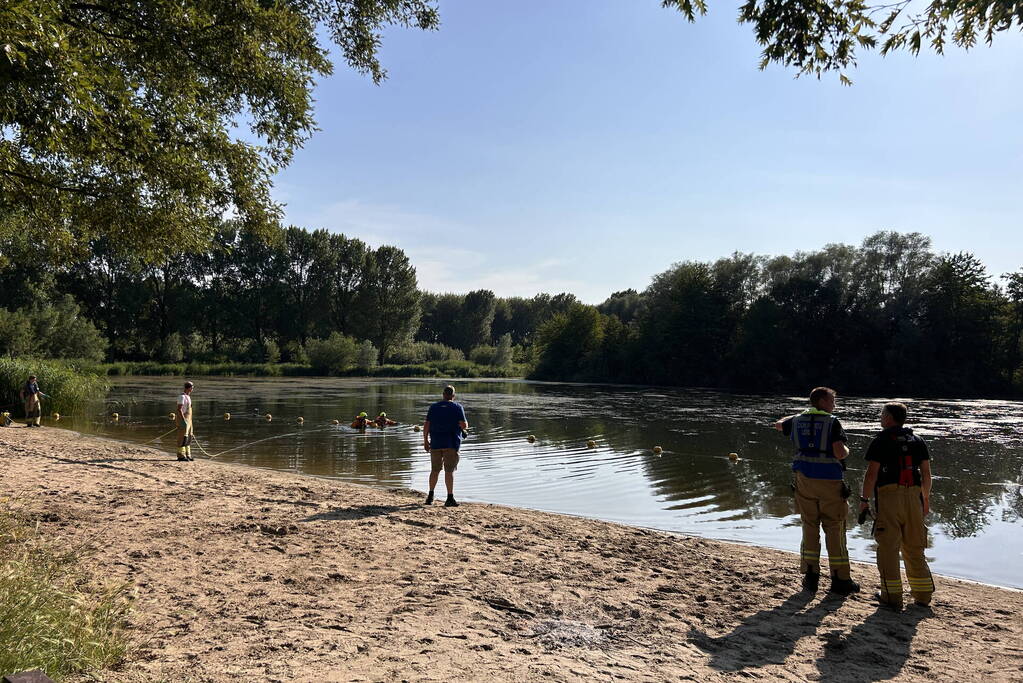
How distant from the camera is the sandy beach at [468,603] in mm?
4398

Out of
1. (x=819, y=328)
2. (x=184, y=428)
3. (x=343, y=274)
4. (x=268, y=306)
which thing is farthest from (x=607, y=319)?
(x=184, y=428)

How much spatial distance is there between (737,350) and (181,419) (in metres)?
58.1

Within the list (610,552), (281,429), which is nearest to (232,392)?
(281,429)

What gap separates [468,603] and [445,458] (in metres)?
4.81

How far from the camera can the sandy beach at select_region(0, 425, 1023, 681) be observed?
4398mm

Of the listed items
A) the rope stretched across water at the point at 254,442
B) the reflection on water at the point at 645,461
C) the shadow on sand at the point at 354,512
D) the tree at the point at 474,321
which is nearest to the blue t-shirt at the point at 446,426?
the shadow on sand at the point at 354,512

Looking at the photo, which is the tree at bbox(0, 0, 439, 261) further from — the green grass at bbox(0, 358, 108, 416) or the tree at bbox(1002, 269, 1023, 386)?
the tree at bbox(1002, 269, 1023, 386)

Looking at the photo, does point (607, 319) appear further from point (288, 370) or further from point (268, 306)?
point (268, 306)

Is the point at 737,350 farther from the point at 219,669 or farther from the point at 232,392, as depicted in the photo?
the point at 219,669

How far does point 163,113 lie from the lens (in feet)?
34.7

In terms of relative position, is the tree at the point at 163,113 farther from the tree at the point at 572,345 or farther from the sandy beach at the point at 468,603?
the tree at the point at 572,345

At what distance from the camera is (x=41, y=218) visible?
1069 cm

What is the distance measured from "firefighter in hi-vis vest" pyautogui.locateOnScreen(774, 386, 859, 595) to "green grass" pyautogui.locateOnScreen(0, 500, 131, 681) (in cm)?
589

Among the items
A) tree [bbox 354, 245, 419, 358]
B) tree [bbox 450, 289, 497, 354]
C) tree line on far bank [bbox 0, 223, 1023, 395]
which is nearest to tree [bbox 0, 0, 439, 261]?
tree line on far bank [bbox 0, 223, 1023, 395]
